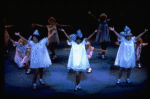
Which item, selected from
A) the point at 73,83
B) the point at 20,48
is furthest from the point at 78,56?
the point at 20,48

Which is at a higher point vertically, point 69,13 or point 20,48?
point 69,13

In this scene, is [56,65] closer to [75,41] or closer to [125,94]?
[75,41]

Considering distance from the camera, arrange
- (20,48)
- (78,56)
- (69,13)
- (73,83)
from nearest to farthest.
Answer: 1. (78,56)
2. (73,83)
3. (20,48)
4. (69,13)

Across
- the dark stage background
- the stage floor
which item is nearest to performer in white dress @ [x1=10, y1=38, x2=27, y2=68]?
the stage floor

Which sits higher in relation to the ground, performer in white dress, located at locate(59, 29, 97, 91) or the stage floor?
performer in white dress, located at locate(59, 29, 97, 91)

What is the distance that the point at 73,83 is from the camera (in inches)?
193

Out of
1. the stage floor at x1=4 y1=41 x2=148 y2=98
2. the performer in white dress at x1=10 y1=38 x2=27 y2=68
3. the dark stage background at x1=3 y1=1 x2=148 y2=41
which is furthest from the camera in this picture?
the dark stage background at x1=3 y1=1 x2=148 y2=41

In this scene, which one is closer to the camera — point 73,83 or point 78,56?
point 78,56

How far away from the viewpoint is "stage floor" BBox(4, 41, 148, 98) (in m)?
4.31

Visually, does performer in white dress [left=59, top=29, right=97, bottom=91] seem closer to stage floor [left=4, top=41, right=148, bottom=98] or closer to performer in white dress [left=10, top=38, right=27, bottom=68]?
stage floor [left=4, top=41, right=148, bottom=98]

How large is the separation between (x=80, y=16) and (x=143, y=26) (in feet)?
13.9

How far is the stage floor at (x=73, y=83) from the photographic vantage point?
431cm

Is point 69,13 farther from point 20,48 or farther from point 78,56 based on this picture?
point 78,56

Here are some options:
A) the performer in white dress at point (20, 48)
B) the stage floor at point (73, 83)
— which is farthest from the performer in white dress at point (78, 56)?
the performer in white dress at point (20, 48)
